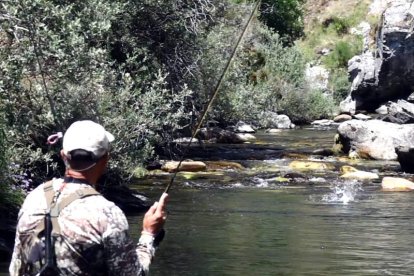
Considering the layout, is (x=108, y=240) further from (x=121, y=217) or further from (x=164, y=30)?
(x=164, y=30)

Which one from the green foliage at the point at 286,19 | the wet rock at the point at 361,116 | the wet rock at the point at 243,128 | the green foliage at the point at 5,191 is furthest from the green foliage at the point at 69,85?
the green foliage at the point at 286,19

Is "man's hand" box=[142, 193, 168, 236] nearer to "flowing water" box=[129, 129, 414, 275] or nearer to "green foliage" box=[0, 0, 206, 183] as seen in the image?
"flowing water" box=[129, 129, 414, 275]

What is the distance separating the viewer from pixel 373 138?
866 inches

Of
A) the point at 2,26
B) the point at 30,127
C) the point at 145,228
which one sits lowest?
the point at 30,127

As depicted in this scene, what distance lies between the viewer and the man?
10.8 ft

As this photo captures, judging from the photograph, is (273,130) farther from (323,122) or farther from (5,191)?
(5,191)

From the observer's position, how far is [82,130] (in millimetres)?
3473

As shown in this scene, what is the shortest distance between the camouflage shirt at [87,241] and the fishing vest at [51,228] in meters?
0.01

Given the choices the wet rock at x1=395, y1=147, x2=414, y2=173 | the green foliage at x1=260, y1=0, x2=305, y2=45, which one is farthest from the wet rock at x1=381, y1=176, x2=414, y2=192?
the green foliage at x1=260, y1=0, x2=305, y2=45

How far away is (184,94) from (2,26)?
5748mm

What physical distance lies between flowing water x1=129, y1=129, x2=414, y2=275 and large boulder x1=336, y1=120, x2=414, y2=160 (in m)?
3.02

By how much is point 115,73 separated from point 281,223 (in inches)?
200

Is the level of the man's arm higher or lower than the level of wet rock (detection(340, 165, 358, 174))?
higher

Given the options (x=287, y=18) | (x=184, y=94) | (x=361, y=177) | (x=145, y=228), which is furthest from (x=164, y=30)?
(x=287, y=18)
